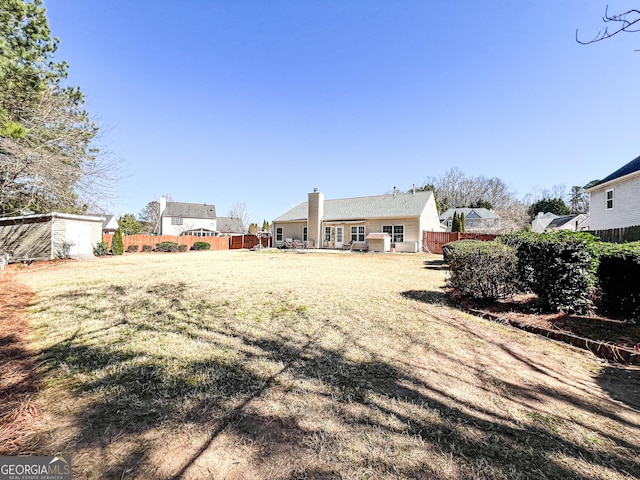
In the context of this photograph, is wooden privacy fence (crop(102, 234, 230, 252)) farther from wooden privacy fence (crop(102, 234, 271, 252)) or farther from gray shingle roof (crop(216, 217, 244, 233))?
gray shingle roof (crop(216, 217, 244, 233))

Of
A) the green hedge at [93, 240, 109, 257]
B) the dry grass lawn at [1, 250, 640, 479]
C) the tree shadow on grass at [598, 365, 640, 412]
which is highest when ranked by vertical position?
the green hedge at [93, 240, 109, 257]

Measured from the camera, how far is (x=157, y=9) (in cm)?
943

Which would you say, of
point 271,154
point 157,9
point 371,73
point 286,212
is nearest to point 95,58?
point 157,9

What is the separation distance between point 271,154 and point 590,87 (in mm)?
20238

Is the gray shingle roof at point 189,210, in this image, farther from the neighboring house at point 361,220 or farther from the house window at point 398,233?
the house window at point 398,233

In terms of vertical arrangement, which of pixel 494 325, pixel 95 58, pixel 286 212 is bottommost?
pixel 494 325

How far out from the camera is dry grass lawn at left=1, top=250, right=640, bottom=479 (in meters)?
1.81

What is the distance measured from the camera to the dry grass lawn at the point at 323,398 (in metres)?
1.81

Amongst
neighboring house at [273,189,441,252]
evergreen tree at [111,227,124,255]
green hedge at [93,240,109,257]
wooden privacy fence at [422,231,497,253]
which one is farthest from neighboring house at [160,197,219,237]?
wooden privacy fence at [422,231,497,253]

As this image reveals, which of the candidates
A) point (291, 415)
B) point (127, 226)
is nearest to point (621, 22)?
point (291, 415)

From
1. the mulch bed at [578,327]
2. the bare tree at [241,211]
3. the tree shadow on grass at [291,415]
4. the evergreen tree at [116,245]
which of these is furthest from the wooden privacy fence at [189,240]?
the mulch bed at [578,327]

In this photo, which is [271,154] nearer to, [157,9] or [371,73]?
[371,73]

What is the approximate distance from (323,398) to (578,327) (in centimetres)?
472

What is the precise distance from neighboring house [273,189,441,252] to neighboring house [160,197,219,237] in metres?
23.7
